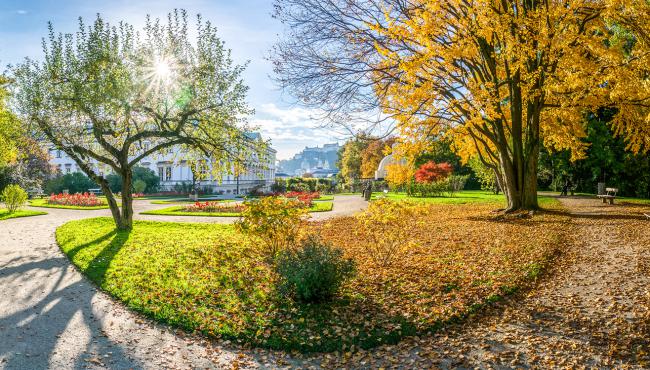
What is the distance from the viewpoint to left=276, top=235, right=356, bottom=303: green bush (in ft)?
18.5

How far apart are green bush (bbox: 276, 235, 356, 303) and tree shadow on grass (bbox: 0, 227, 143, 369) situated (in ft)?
7.35

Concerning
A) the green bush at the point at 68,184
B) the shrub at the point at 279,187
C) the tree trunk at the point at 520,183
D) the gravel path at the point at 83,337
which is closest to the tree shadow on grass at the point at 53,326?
the gravel path at the point at 83,337

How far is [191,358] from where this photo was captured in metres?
4.33

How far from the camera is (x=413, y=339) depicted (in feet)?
15.5

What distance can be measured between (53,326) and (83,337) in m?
0.68

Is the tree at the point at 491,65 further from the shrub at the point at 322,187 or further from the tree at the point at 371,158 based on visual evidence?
the tree at the point at 371,158

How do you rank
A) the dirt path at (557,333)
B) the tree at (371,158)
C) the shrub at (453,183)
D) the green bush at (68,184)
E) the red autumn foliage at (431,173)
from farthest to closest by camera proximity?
the tree at (371,158) < the green bush at (68,184) < the shrub at (453,183) < the red autumn foliage at (431,173) < the dirt path at (557,333)

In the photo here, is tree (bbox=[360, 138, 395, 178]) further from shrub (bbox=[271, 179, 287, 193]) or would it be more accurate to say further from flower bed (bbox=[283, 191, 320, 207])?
flower bed (bbox=[283, 191, 320, 207])

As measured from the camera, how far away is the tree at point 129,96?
11.6 m

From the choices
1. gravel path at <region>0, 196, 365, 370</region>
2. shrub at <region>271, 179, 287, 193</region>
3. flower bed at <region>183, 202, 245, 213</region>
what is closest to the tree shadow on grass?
gravel path at <region>0, 196, 365, 370</region>

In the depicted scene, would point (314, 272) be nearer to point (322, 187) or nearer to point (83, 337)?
point (83, 337)

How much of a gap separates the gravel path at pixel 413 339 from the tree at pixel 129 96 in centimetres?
596

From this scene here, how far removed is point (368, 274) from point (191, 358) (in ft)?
12.5

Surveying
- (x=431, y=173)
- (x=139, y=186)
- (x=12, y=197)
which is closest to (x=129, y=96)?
(x=12, y=197)
